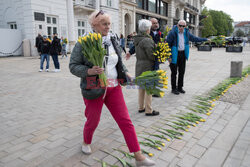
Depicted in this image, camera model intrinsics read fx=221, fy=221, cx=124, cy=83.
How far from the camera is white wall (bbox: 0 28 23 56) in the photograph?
56.4 feet

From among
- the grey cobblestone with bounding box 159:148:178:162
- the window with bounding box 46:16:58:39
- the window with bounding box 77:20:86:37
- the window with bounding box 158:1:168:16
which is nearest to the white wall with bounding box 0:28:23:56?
the window with bounding box 46:16:58:39

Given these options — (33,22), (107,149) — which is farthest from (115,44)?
(33,22)

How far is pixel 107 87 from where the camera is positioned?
2.54 m

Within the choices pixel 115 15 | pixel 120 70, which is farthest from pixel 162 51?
pixel 115 15

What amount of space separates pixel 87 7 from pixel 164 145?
2156cm

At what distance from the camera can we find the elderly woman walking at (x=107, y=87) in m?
2.41

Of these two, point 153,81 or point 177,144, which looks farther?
point 177,144

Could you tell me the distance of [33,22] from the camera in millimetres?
17500

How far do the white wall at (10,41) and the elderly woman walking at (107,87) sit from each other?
1741cm

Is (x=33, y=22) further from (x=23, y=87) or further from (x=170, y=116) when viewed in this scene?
(x=170, y=116)

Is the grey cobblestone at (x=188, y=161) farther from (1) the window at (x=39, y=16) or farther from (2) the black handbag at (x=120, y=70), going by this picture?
(1) the window at (x=39, y=16)

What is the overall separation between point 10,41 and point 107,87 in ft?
58.4

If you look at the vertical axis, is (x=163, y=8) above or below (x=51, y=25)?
above

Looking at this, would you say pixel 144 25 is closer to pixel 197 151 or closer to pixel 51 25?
pixel 197 151
